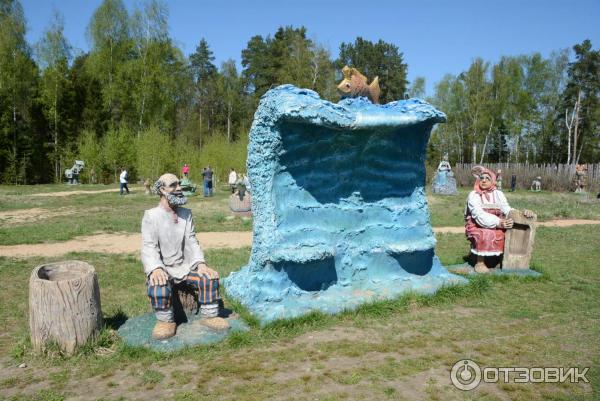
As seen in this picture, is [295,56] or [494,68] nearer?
[295,56]

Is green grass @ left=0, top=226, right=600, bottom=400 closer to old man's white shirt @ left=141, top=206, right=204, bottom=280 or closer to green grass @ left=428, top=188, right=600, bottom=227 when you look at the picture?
old man's white shirt @ left=141, top=206, right=204, bottom=280

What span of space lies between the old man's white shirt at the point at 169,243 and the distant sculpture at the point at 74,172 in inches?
1065

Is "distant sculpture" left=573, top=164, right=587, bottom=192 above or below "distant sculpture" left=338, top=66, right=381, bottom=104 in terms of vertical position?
below

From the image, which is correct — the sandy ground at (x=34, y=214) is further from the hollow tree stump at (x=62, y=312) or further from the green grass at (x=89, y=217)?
the hollow tree stump at (x=62, y=312)

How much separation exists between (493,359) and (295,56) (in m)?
30.8

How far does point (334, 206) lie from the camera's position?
229 inches

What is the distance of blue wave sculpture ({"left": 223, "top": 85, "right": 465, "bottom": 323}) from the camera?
527 centimetres

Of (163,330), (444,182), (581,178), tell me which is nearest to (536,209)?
(444,182)

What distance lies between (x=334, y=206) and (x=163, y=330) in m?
2.45

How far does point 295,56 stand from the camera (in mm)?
32875

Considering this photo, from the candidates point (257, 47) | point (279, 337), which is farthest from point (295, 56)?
point (279, 337)

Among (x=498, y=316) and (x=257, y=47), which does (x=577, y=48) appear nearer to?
(x=257, y=47)

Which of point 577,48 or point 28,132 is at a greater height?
point 577,48

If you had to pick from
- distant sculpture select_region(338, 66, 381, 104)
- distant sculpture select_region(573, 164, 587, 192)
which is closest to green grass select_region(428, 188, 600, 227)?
distant sculpture select_region(573, 164, 587, 192)
